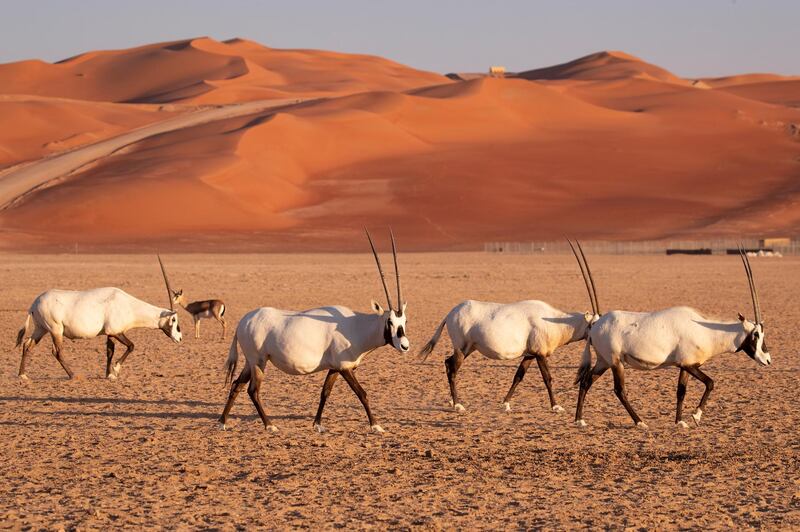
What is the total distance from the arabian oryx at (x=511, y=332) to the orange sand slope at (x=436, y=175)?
48750 mm

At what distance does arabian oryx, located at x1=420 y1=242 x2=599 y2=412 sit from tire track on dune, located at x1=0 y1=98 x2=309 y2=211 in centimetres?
6714

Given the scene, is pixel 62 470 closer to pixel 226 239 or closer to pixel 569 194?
pixel 226 239

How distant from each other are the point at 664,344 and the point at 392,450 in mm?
3052

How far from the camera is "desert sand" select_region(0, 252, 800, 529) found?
8203 millimetres

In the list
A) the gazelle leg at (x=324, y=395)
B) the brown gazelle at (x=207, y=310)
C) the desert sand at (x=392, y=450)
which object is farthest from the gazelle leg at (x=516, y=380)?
the brown gazelle at (x=207, y=310)

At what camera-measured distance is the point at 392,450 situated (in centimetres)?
1035

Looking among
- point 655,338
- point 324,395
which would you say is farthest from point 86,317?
point 655,338

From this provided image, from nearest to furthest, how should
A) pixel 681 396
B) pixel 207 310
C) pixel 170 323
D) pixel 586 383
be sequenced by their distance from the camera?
pixel 681 396
pixel 586 383
pixel 170 323
pixel 207 310

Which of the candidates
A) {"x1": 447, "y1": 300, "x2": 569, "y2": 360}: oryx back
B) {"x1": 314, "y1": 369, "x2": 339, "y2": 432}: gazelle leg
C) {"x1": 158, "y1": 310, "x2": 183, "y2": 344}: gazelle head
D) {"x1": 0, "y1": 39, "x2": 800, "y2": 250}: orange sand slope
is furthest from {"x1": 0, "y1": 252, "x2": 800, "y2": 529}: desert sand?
{"x1": 0, "y1": 39, "x2": 800, "y2": 250}: orange sand slope

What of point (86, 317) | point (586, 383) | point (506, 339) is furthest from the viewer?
point (86, 317)

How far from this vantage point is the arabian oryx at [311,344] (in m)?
11.2

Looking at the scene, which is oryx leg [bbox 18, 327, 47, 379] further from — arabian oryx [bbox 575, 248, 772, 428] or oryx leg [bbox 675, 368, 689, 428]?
oryx leg [bbox 675, 368, 689, 428]

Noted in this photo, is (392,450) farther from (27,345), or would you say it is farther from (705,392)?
(27,345)

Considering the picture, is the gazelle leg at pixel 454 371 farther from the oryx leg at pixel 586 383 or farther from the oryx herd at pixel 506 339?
the oryx leg at pixel 586 383
